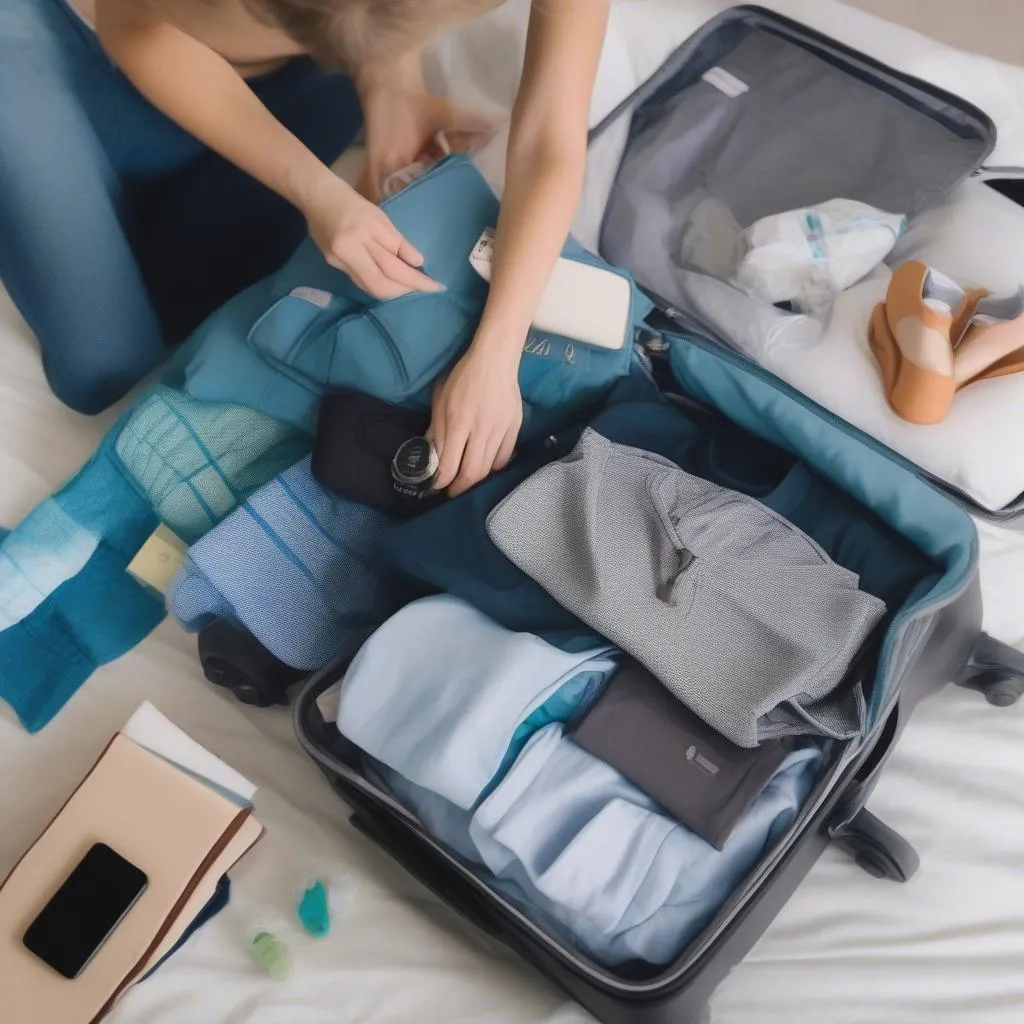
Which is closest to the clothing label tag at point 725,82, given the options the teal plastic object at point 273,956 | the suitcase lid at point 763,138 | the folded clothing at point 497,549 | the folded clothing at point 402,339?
the suitcase lid at point 763,138

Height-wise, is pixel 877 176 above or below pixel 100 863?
above

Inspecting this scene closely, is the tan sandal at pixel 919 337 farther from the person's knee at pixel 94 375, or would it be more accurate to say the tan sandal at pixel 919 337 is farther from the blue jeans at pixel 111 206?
the person's knee at pixel 94 375

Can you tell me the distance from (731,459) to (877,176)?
1.51 feet

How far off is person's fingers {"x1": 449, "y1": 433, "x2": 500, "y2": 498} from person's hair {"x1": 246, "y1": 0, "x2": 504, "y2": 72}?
294 mm

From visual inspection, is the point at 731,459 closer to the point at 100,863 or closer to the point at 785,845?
the point at 785,845

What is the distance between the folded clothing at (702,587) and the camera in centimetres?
67

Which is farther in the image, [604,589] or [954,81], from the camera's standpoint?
[954,81]

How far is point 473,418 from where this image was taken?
0.79 m

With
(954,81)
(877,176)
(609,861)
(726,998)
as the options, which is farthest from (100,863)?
(954,81)

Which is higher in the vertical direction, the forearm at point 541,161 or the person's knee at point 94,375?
the forearm at point 541,161

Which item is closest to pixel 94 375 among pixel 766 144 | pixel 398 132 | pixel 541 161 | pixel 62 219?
pixel 62 219

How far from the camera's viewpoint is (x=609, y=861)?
652 millimetres

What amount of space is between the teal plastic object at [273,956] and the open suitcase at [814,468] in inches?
4.3

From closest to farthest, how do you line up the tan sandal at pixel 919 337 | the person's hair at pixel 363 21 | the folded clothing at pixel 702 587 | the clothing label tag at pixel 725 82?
1. the person's hair at pixel 363 21
2. the folded clothing at pixel 702 587
3. the tan sandal at pixel 919 337
4. the clothing label tag at pixel 725 82
